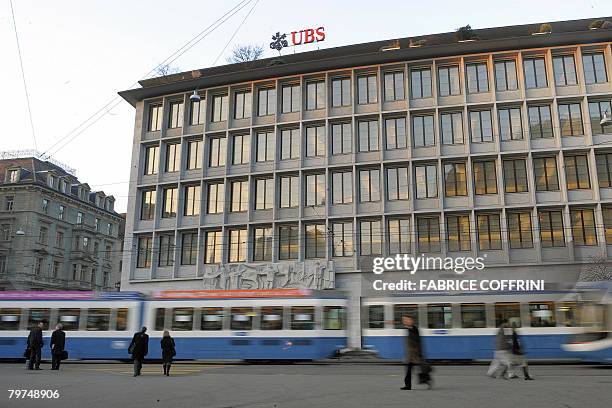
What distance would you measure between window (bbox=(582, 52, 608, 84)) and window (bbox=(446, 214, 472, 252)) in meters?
11.5

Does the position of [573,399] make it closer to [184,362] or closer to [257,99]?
[184,362]

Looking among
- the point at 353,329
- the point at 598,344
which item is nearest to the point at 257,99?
the point at 353,329

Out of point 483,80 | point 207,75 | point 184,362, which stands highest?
point 207,75

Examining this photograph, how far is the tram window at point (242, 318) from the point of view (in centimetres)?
2245

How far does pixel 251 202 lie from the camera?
37906mm

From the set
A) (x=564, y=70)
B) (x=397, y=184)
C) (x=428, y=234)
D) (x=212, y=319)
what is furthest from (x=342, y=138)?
(x=212, y=319)

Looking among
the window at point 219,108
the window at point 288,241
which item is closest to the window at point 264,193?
the window at point 288,241

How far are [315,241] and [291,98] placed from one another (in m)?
10.5

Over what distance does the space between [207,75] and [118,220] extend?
1477 inches

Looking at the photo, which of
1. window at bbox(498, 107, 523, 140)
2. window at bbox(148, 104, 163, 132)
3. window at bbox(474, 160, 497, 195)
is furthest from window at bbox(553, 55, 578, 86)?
window at bbox(148, 104, 163, 132)

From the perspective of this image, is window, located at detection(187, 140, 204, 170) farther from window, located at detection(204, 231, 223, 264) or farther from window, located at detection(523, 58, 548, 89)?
window, located at detection(523, 58, 548, 89)

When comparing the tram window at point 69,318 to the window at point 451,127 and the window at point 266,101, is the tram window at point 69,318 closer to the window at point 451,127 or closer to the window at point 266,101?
the window at point 266,101

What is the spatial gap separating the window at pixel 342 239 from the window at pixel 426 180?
490 cm

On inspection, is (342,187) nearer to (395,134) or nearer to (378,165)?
(378,165)
